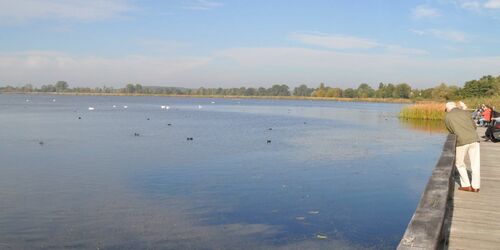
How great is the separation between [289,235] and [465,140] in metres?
3.92

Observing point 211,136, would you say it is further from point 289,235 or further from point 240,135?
point 289,235

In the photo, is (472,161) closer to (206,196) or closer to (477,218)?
(477,218)

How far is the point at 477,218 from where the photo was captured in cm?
671

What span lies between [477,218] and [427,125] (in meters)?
40.3

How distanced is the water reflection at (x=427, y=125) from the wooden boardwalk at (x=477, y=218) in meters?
30.3

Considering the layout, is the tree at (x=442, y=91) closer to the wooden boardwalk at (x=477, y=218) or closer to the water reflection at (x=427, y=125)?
the water reflection at (x=427, y=125)

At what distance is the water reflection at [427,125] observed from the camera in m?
39.2

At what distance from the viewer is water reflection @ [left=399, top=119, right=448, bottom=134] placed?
39156 mm

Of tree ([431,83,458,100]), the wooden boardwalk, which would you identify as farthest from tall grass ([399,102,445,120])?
tree ([431,83,458,100])

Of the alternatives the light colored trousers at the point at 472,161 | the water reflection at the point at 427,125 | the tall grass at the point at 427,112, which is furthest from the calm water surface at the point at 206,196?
the tall grass at the point at 427,112

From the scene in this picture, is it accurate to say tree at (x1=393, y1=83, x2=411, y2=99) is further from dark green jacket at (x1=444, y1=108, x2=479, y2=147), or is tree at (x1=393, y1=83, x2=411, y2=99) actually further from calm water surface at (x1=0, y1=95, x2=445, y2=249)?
dark green jacket at (x1=444, y1=108, x2=479, y2=147)

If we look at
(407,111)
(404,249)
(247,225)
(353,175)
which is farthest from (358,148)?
(407,111)

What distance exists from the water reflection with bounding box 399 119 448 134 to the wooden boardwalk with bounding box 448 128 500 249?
3033 cm

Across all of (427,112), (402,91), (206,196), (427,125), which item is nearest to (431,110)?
(427,112)
